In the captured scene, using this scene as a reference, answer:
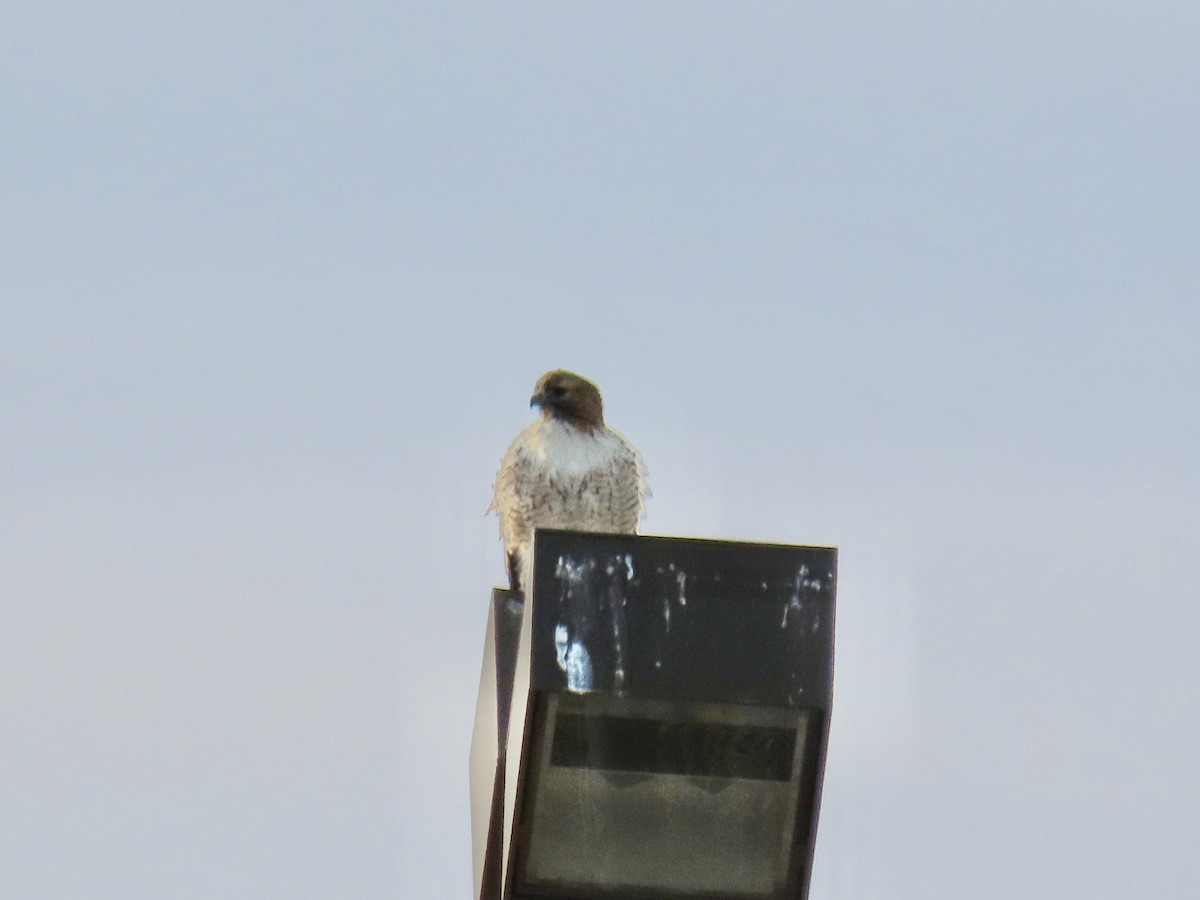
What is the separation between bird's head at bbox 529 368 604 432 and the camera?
12375 mm

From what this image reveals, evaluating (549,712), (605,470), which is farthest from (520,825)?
(605,470)

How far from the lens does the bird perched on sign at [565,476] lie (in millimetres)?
11758

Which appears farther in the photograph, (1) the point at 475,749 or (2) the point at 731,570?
(1) the point at 475,749

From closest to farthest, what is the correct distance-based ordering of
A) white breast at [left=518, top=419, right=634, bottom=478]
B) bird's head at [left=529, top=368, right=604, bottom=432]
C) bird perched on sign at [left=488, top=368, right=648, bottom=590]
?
1. bird perched on sign at [left=488, top=368, right=648, bottom=590]
2. white breast at [left=518, top=419, right=634, bottom=478]
3. bird's head at [left=529, top=368, right=604, bottom=432]

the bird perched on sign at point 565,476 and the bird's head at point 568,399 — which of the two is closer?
the bird perched on sign at point 565,476

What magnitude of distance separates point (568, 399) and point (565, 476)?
2.39 ft

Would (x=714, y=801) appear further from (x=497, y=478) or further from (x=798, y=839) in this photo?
(x=497, y=478)

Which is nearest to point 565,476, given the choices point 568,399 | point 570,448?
point 570,448

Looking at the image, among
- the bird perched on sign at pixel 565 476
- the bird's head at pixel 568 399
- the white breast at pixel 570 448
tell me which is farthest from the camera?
the bird's head at pixel 568 399

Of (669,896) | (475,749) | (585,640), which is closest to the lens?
(585,640)

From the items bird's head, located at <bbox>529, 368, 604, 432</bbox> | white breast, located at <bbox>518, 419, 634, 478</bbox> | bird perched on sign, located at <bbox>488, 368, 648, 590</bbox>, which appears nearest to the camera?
bird perched on sign, located at <bbox>488, 368, 648, 590</bbox>

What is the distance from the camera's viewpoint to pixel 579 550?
6.25 m

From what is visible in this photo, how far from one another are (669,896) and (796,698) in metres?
0.85

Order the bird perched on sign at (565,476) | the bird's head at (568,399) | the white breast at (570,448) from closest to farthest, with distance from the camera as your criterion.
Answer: the bird perched on sign at (565,476)
the white breast at (570,448)
the bird's head at (568,399)
